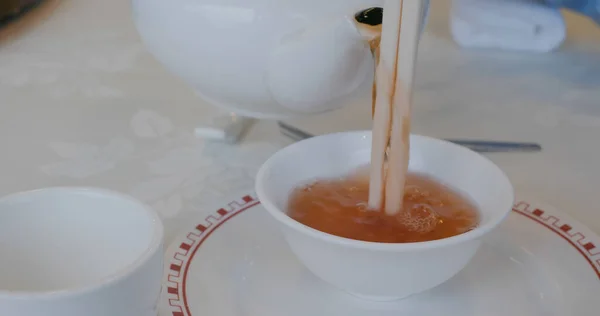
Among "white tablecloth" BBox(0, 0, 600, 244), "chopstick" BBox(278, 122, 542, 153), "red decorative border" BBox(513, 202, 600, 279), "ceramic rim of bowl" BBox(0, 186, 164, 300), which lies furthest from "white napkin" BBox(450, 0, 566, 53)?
"ceramic rim of bowl" BBox(0, 186, 164, 300)

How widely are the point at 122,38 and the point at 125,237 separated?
638mm

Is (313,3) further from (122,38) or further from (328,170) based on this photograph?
(122,38)

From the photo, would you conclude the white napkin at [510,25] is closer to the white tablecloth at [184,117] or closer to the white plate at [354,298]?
the white tablecloth at [184,117]

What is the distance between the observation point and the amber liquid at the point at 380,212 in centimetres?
46

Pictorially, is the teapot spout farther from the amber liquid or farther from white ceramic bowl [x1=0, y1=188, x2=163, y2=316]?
white ceramic bowl [x1=0, y1=188, x2=163, y2=316]

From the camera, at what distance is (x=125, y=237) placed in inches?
16.8

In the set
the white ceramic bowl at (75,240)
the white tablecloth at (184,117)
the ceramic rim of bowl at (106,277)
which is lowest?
the white tablecloth at (184,117)

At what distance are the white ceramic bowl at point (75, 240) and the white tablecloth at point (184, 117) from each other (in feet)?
0.38

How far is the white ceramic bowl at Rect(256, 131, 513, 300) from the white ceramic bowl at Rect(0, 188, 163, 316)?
3.6 inches

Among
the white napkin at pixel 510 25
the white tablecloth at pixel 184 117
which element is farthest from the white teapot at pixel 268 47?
the white napkin at pixel 510 25

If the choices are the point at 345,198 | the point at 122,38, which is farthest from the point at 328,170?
the point at 122,38

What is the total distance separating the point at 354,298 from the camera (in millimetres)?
476

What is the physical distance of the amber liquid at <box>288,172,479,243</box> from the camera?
1.52ft

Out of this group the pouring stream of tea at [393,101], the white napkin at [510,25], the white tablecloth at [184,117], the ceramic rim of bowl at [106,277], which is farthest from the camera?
the white napkin at [510,25]
